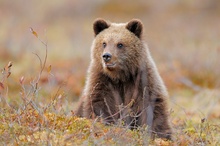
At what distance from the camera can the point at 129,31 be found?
840 cm

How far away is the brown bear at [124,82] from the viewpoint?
7.64 meters

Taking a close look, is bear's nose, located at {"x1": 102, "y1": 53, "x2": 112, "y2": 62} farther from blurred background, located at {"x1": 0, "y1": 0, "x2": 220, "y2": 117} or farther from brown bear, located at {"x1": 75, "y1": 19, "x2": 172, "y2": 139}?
blurred background, located at {"x1": 0, "y1": 0, "x2": 220, "y2": 117}

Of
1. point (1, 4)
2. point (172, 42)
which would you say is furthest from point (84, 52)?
point (1, 4)

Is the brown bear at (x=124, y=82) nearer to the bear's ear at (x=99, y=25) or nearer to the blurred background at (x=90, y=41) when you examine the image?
the bear's ear at (x=99, y=25)

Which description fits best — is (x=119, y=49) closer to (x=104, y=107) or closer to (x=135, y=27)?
(x=135, y=27)

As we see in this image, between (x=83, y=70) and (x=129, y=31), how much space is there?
297 inches

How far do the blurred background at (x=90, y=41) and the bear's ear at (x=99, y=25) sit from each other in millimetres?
744

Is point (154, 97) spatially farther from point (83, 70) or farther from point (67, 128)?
point (83, 70)

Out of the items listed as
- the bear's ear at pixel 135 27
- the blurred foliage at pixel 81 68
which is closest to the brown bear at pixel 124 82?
the bear's ear at pixel 135 27

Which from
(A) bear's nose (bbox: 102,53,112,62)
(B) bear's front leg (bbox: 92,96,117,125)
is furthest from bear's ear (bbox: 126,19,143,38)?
(B) bear's front leg (bbox: 92,96,117,125)

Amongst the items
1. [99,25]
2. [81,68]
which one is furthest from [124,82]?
[81,68]

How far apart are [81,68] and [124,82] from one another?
8.07 m

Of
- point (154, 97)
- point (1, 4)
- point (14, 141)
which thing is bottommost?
point (14, 141)

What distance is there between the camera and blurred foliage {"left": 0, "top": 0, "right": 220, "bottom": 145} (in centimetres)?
654
